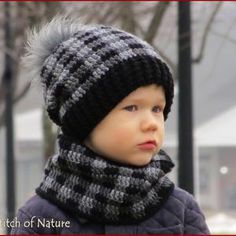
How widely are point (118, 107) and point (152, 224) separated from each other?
0.31 m

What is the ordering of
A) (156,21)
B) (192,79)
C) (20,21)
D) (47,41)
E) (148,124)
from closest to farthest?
(148,124), (47,41), (192,79), (156,21), (20,21)

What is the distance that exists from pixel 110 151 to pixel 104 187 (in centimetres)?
9

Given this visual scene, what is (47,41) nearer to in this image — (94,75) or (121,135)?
(94,75)

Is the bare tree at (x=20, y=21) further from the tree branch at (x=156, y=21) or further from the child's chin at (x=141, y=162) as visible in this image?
the child's chin at (x=141, y=162)

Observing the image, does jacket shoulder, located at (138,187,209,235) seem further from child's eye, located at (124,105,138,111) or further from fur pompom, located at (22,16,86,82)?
fur pompom, located at (22,16,86,82)

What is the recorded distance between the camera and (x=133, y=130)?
179cm

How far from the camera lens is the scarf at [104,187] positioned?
1.79 m

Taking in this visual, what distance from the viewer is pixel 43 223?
6.01ft

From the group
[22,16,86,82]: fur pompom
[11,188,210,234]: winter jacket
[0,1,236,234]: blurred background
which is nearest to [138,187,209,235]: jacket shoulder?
[11,188,210,234]: winter jacket

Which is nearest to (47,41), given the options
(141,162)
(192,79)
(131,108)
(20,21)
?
(131,108)

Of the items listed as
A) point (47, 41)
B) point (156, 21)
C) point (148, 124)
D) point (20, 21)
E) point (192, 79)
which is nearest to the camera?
point (148, 124)

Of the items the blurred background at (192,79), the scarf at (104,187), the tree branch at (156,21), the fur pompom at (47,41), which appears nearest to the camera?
the scarf at (104,187)

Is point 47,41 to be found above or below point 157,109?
above

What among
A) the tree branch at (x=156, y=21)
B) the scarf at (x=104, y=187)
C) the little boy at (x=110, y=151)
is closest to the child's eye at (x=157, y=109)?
the little boy at (x=110, y=151)
